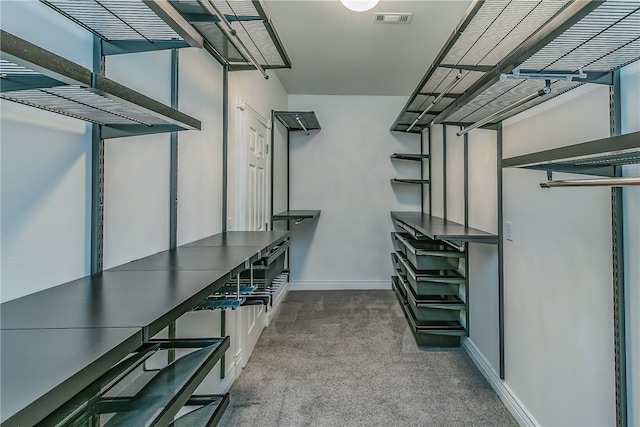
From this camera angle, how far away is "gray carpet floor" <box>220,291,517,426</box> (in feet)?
6.53

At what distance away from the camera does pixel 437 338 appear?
114 inches

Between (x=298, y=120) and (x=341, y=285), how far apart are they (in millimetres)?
2332

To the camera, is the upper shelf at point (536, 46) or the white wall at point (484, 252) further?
the white wall at point (484, 252)

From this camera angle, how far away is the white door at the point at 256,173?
2820mm

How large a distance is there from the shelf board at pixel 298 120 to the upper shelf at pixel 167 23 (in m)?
1.80

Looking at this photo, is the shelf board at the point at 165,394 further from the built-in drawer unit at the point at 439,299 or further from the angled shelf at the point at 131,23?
the built-in drawer unit at the point at 439,299

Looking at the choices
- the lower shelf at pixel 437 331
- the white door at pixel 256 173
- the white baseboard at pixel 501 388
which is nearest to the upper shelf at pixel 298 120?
the white door at pixel 256 173

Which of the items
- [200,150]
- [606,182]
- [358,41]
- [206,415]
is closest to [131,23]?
[200,150]

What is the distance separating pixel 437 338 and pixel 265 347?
1508 mm

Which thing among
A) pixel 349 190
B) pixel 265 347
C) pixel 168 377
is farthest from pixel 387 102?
pixel 168 377

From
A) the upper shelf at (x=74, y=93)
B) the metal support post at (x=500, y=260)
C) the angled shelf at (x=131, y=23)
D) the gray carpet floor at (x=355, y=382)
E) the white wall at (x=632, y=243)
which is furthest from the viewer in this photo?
the metal support post at (x=500, y=260)

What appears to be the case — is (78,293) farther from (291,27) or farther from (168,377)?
(291,27)

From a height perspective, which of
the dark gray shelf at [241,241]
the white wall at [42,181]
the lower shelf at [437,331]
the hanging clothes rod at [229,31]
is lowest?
the lower shelf at [437,331]

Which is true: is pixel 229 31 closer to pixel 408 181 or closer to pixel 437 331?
pixel 437 331
